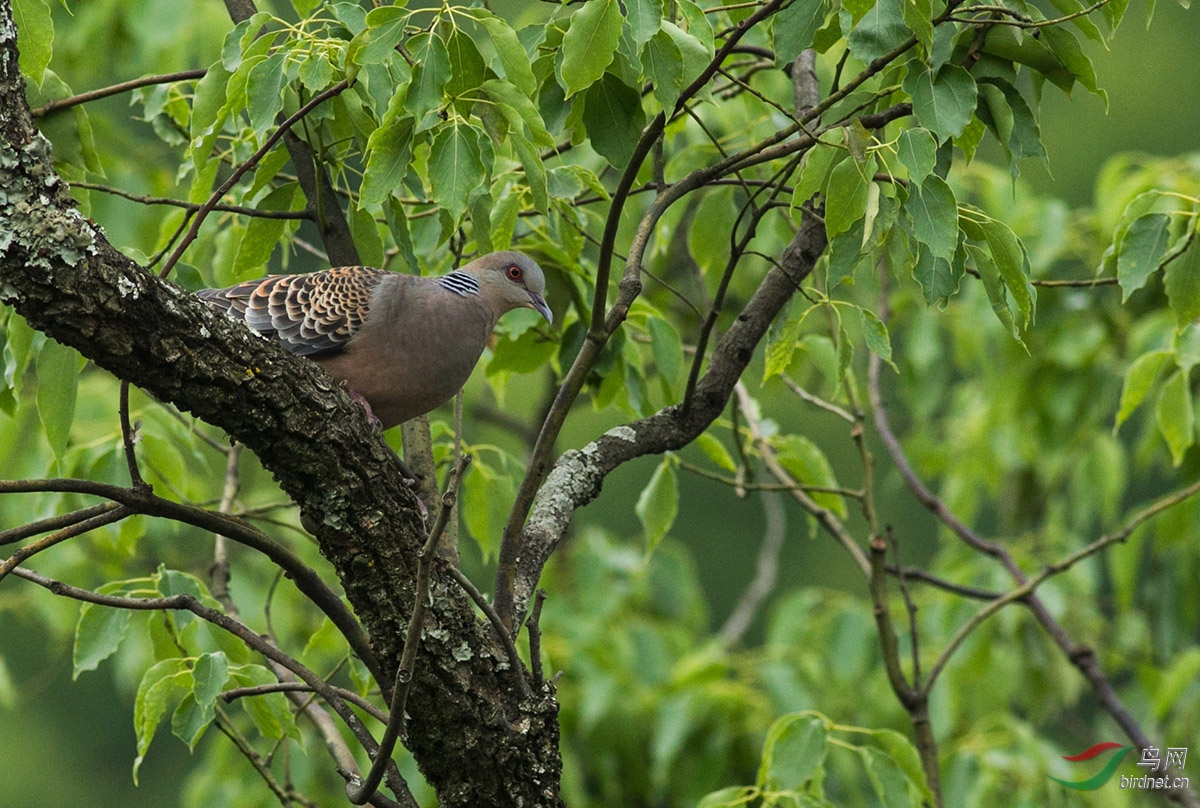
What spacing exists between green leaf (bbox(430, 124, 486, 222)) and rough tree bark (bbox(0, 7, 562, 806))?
1.15ft

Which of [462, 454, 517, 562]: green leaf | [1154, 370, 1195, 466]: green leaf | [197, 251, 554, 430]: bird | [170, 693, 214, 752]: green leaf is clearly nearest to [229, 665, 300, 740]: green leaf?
[170, 693, 214, 752]: green leaf

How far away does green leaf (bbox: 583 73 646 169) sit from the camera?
2.21 meters

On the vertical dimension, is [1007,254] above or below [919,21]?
below

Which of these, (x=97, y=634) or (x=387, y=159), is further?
(x=97, y=634)

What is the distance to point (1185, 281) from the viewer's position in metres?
2.37

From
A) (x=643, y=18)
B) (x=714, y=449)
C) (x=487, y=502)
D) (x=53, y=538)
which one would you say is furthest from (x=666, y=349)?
(x=53, y=538)

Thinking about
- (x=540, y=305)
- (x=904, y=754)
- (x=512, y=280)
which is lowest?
(x=904, y=754)

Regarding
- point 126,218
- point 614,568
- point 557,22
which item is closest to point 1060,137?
point 614,568

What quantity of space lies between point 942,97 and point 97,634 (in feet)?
5.86

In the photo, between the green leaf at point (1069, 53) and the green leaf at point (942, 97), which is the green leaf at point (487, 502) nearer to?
the green leaf at point (942, 97)

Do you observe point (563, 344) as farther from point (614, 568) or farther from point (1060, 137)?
point (1060, 137)

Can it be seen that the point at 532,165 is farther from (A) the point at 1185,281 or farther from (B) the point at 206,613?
(A) the point at 1185,281

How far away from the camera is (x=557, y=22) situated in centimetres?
213

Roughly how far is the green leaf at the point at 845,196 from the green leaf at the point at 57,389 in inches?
52.3
